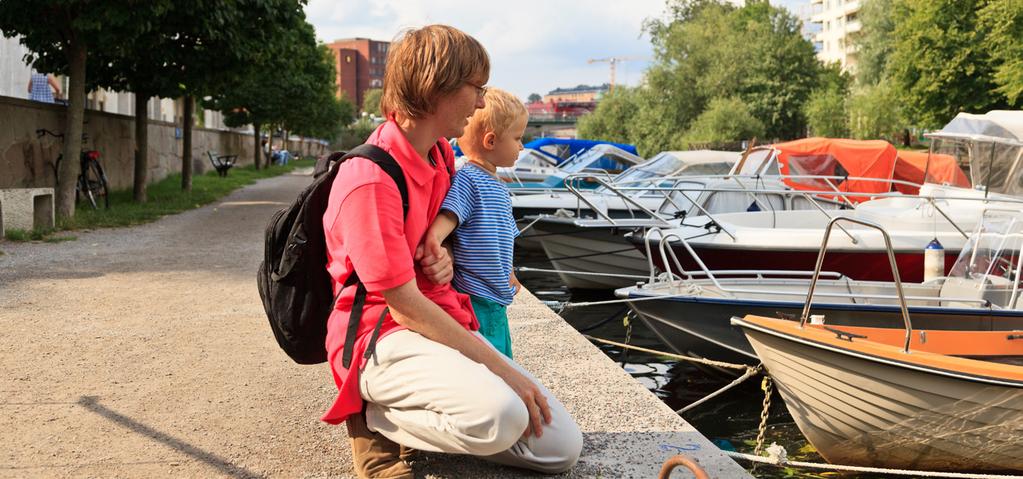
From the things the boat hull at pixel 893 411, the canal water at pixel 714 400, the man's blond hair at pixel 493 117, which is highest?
the man's blond hair at pixel 493 117

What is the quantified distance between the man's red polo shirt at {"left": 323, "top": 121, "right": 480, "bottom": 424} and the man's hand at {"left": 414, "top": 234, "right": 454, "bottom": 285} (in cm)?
3

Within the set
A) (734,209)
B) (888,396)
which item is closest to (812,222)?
(734,209)

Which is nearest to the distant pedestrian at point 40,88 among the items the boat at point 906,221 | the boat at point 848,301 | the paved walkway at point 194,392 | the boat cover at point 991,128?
the paved walkway at point 194,392

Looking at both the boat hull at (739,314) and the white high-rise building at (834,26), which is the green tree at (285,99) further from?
the white high-rise building at (834,26)

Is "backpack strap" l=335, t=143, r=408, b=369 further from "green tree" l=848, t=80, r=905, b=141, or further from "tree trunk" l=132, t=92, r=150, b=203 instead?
"green tree" l=848, t=80, r=905, b=141

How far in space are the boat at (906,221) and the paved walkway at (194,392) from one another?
11.1 ft

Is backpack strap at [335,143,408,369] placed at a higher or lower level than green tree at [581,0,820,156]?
lower

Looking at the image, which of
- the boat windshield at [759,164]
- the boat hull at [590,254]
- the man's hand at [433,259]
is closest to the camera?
the man's hand at [433,259]

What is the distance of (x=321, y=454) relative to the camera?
13.3 ft

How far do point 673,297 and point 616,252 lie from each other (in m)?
5.57

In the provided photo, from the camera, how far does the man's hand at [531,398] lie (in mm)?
3234

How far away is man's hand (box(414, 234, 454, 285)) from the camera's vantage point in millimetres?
3285

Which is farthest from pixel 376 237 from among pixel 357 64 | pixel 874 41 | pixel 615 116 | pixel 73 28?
pixel 357 64

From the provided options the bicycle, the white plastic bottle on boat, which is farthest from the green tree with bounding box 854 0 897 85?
the white plastic bottle on boat
